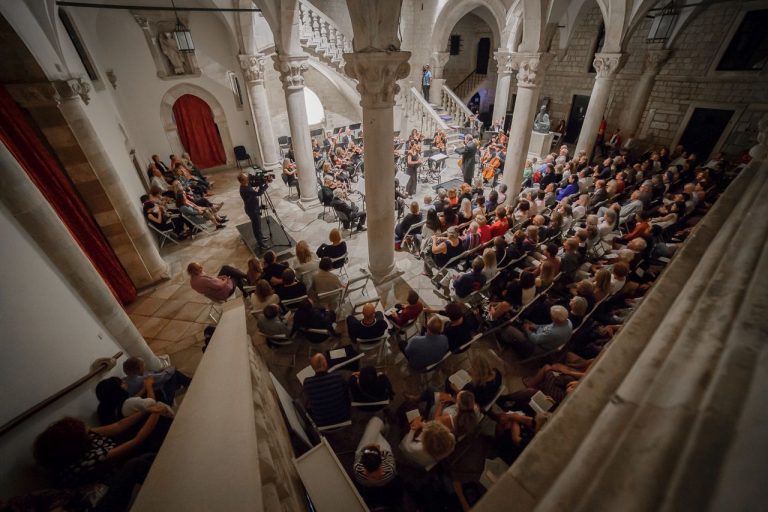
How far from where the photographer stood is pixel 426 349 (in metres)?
3.38

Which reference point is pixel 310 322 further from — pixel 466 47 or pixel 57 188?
pixel 466 47

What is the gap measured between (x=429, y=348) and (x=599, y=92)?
33.4 feet

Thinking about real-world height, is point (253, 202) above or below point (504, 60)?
below

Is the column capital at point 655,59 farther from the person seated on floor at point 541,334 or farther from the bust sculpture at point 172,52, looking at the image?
the bust sculpture at point 172,52

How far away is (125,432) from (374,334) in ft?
7.97

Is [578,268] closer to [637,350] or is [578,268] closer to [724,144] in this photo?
[637,350]

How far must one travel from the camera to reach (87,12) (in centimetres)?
756

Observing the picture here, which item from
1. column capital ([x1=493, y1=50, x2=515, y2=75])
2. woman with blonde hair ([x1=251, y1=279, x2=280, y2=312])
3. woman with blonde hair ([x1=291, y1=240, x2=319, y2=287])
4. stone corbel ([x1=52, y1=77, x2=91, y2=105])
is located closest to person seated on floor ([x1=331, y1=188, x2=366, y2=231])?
woman with blonde hair ([x1=291, y1=240, x2=319, y2=287])

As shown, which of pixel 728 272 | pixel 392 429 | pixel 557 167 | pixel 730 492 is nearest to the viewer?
pixel 730 492

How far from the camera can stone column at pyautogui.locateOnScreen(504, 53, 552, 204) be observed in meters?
6.47

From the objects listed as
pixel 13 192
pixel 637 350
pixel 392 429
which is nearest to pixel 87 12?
pixel 13 192

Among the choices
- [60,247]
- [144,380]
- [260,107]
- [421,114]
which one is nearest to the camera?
[60,247]

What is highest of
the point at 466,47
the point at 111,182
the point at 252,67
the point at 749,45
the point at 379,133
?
the point at 466,47

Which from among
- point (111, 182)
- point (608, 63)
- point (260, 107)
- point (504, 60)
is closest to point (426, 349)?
point (111, 182)
